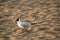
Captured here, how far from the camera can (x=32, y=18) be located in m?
6.63

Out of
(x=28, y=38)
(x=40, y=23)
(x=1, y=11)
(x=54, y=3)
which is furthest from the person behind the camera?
(x=54, y=3)

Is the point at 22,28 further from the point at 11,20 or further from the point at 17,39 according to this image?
the point at 11,20

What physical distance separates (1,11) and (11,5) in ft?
2.27

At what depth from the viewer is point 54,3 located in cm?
786

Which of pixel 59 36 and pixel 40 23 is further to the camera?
pixel 40 23

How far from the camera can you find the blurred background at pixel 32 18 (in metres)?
5.53

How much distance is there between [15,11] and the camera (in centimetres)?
733

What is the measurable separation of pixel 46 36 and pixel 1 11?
250cm

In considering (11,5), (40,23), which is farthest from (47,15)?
(11,5)

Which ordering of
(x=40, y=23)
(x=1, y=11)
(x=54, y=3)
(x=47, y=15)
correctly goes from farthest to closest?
1. (x=54, y=3)
2. (x=1, y=11)
3. (x=47, y=15)
4. (x=40, y=23)

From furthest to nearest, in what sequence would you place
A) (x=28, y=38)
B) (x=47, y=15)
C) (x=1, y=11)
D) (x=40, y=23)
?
(x=1, y=11), (x=47, y=15), (x=40, y=23), (x=28, y=38)

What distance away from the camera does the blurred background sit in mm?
5525

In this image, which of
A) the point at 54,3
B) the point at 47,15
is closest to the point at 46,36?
the point at 47,15

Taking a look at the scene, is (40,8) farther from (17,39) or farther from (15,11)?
(17,39)
